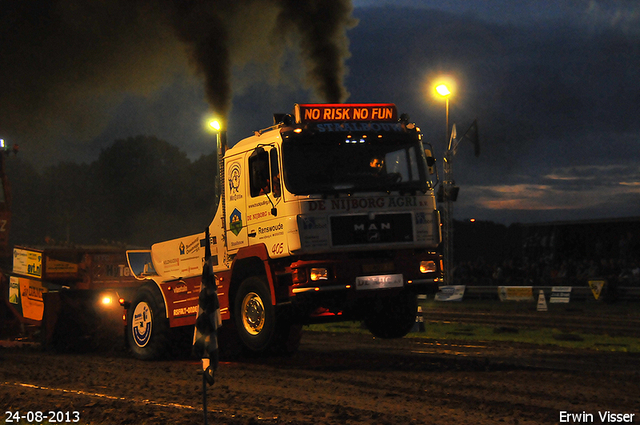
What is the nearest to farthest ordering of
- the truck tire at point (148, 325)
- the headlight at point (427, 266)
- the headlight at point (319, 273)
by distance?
the headlight at point (319, 273), the headlight at point (427, 266), the truck tire at point (148, 325)

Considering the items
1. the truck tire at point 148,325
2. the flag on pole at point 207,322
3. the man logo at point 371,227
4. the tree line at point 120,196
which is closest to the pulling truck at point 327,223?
the man logo at point 371,227

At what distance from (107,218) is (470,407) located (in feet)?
243

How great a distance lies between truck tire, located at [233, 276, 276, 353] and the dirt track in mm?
492

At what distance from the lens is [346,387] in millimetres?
8727

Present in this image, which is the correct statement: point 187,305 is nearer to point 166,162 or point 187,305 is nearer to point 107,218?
point 107,218

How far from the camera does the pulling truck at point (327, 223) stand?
375 inches

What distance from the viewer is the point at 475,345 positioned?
13773 millimetres

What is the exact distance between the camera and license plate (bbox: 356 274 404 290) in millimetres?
9656

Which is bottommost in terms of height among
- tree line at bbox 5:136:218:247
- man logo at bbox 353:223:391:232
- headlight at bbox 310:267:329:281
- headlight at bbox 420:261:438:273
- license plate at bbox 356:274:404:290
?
license plate at bbox 356:274:404:290

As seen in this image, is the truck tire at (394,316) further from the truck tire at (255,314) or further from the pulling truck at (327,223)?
the truck tire at (255,314)

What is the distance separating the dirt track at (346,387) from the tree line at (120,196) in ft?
197

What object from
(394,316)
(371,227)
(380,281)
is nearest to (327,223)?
(371,227)

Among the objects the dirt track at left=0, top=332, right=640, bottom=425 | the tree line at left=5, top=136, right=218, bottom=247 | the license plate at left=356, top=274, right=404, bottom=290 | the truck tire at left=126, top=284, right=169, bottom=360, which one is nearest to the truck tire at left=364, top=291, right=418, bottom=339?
the dirt track at left=0, top=332, right=640, bottom=425

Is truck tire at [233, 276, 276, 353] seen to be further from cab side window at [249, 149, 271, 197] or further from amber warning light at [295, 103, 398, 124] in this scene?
amber warning light at [295, 103, 398, 124]
